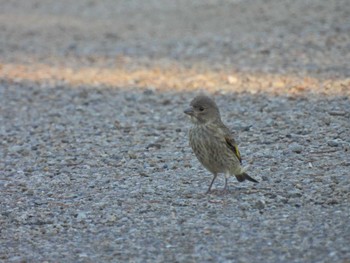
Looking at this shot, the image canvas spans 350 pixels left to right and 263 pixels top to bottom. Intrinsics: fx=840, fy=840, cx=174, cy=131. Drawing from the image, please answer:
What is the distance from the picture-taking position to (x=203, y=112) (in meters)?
7.96

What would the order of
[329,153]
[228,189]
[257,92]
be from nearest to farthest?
[228,189] → [329,153] → [257,92]

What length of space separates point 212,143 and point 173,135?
276 cm

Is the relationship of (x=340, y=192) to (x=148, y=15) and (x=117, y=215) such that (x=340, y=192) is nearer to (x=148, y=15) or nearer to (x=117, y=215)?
(x=117, y=215)

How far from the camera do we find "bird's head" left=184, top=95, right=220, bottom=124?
26.0ft

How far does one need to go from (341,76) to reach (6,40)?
8.70 metres

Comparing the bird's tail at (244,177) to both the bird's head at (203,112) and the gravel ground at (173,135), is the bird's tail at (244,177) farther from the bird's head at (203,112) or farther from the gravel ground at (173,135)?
the bird's head at (203,112)

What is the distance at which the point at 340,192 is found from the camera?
24.5 feet

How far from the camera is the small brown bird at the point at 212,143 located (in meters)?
7.78

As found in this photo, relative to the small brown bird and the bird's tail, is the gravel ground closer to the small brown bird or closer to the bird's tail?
the bird's tail

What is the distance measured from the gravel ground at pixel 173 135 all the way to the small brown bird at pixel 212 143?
283mm

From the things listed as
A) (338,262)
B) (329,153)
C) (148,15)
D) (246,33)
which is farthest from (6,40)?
(338,262)

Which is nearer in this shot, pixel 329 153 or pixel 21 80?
pixel 329 153

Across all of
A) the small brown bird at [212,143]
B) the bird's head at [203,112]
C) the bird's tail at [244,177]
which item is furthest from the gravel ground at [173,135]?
the bird's head at [203,112]

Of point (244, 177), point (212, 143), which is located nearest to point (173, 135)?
point (244, 177)
